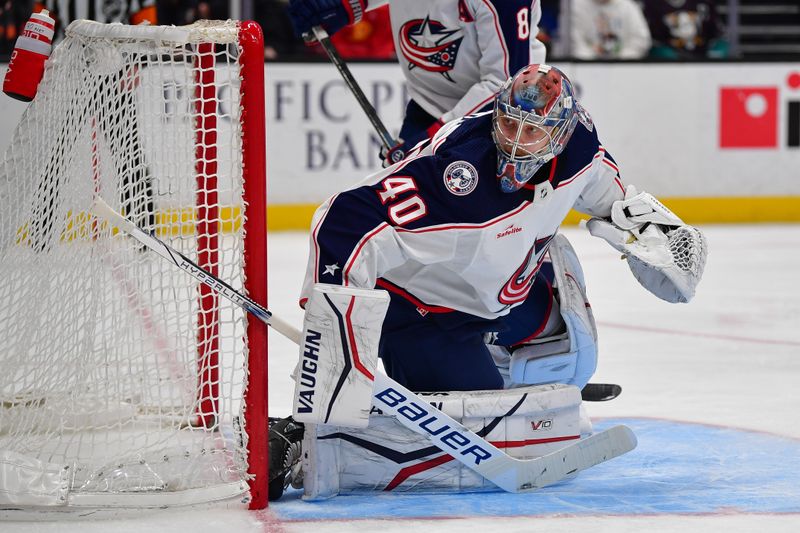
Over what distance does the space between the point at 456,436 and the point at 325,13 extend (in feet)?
4.65

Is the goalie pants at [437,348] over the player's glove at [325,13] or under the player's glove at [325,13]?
under

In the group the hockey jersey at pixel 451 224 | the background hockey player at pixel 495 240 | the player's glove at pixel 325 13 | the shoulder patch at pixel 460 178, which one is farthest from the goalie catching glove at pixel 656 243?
the player's glove at pixel 325 13

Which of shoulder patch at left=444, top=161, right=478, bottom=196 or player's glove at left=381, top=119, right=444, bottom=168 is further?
player's glove at left=381, top=119, right=444, bottom=168

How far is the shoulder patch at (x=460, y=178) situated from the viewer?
7.75 ft

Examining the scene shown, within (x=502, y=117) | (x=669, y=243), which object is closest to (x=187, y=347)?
(x=502, y=117)

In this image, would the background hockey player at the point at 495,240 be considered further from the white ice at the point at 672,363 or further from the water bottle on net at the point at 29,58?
the water bottle on net at the point at 29,58

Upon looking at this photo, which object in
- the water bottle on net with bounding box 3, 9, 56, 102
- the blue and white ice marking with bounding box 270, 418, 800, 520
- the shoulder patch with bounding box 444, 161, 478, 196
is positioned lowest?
the blue and white ice marking with bounding box 270, 418, 800, 520

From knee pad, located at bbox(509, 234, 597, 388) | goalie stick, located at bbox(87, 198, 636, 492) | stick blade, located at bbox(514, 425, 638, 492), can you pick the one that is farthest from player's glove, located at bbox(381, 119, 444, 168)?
stick blade, located at bbox(514, 425, 638, 492)

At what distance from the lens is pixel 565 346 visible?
2.81 meters

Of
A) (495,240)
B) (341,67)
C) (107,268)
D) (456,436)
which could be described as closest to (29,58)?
(107,268)

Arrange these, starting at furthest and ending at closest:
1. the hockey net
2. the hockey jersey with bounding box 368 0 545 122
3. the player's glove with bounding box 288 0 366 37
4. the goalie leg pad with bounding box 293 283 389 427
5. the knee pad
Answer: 1. the player's glove with bounding box 288 0 366 37
2. the hockey jersey with bounding box 368 0 545 122
3. the knee pad
4. the hockey net
5. the goalie leg pad with bounding box 293 283 389 427

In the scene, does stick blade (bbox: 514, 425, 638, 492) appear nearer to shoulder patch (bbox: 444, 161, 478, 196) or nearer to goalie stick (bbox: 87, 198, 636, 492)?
goalie stick (bbox: 87, 198, 636, 492)

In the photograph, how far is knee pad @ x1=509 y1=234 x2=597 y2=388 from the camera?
110 inches

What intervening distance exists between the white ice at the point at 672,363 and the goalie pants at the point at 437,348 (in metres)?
0.42
